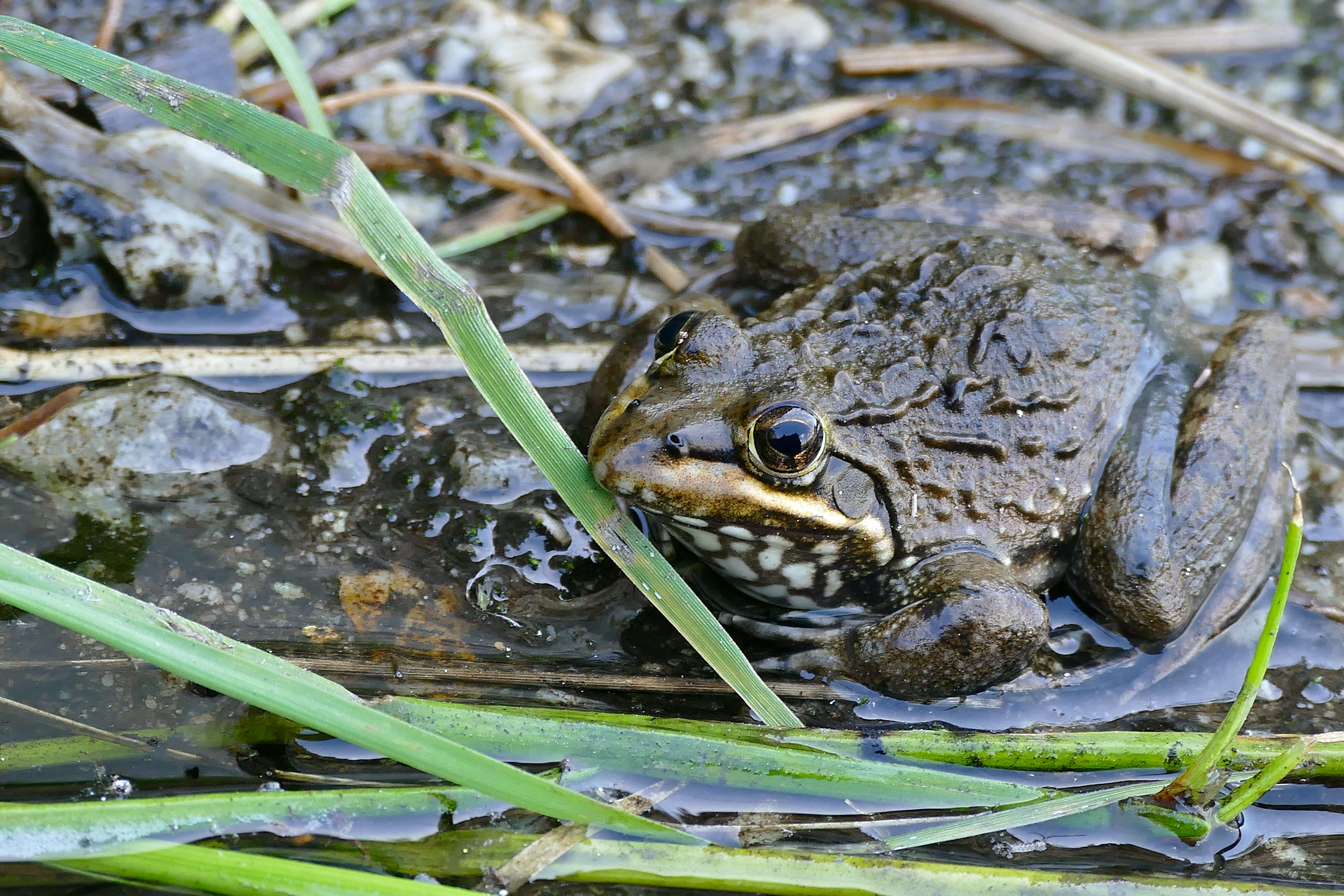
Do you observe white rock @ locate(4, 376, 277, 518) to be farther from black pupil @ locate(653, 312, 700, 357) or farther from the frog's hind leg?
the frog's hind leg

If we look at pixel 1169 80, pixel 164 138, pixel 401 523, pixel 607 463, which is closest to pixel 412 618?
pixel 401 523

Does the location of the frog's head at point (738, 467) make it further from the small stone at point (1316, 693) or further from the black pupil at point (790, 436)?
the small stone at point (1316, 693)

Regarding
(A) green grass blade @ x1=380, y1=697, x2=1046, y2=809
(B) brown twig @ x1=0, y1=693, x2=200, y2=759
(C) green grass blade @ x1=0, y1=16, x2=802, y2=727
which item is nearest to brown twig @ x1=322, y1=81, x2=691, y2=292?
(C) green grass blade @ x1=0, y1=16, x2=802, y2=727

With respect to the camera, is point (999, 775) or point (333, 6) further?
point (333, 6)

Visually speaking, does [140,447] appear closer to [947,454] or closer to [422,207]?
[422,207]

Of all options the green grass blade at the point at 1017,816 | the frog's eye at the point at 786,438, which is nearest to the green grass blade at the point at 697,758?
the green grass blade at the point at 1017,816

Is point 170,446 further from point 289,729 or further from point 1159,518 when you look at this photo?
point 1159,518
